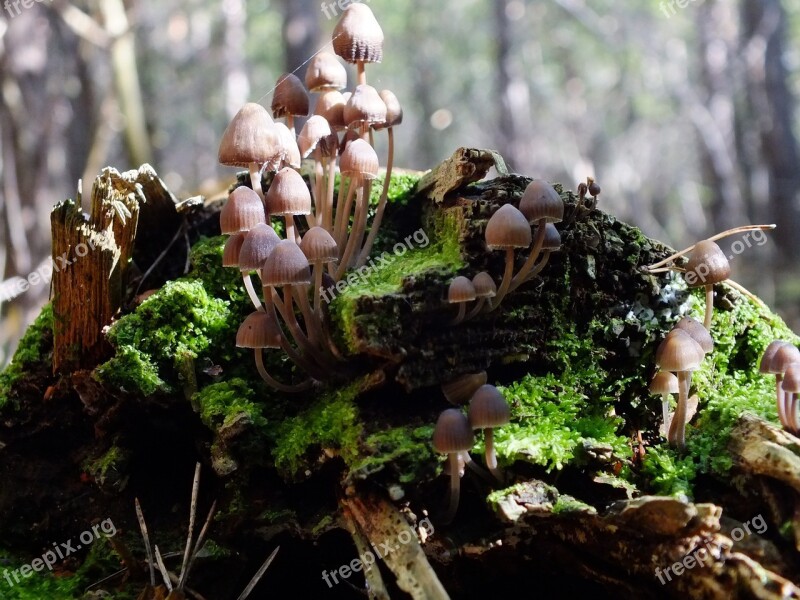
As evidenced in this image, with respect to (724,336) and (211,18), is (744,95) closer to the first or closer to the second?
(724,336)

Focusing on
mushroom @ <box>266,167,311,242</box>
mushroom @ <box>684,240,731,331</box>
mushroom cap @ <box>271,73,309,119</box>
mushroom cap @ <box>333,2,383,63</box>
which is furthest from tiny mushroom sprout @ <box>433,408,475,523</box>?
mushroom cap @ <box>333,2,383,63</box>

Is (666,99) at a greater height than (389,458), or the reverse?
(666,99)

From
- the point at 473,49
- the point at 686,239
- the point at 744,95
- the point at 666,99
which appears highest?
the point at 473,49

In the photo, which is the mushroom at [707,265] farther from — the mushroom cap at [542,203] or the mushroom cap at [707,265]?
the mushroom cap at [542,203]

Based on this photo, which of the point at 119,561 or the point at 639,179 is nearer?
the point at 119,561

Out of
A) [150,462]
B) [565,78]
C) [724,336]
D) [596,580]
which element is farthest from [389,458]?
[565,78]

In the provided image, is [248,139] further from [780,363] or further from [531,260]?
[780,363]
